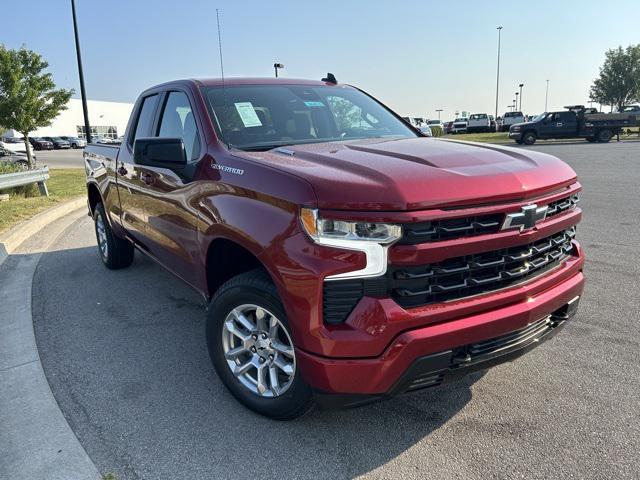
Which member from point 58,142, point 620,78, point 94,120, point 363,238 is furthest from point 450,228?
point 94,120

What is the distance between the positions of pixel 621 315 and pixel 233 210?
326 centimetres

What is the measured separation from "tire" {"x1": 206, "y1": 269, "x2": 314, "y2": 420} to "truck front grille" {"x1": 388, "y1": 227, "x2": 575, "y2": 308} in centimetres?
62

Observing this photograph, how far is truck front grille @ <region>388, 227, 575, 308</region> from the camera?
7.60 feet

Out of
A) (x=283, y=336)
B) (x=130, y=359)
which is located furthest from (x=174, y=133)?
(x=283, y=336)

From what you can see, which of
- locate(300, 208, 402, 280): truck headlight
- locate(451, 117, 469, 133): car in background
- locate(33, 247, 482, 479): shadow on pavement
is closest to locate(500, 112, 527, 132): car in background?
locate(451, 117, 469, 133): car in background

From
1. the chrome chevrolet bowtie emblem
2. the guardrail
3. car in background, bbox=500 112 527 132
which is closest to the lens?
the chrome chevrolet bowtie emblem

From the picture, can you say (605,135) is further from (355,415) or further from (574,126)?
(355,415)

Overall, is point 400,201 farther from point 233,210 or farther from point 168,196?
point 168,196

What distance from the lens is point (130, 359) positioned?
3732mm

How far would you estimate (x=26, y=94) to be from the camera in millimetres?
20750

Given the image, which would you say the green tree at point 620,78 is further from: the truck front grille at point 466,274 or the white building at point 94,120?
the truck front grille at point 466,274

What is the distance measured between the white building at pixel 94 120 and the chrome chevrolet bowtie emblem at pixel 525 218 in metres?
68.9

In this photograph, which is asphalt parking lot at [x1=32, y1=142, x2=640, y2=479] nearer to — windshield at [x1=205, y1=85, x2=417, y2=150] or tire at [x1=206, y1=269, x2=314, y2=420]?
tire at [x1=206, y1=269, x2=314, y2=420]

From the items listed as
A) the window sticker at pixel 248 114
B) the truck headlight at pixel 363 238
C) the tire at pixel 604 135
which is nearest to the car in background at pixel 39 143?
the tire at pixel 604 135
